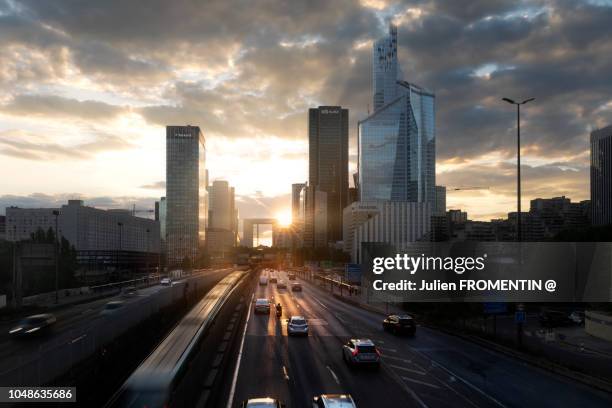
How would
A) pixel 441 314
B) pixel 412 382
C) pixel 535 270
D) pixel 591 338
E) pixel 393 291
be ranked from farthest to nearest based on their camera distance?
pixel 393 291, pixel 535 270, pixel 441 314, pixel 591 338, pixel 412 382

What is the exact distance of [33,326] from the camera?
119 feet

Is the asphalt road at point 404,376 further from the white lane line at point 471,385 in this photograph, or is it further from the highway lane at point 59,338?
the highway lane at point 59,338

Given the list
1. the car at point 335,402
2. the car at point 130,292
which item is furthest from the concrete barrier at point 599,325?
the car at point 130,292

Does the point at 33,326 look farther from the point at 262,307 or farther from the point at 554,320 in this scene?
the point at 554,320

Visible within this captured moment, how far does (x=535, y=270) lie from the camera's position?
64.6 meters

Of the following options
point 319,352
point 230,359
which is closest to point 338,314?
point 319,352

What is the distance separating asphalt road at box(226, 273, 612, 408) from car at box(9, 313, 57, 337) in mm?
14164

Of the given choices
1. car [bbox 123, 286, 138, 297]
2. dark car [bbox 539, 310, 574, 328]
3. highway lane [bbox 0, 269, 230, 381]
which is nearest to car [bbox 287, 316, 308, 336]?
highway lane [bbox 0, 269, 230, 381]

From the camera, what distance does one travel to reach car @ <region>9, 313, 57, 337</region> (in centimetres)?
3497

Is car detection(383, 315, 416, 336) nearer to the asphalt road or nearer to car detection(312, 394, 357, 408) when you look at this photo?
the asphalt road

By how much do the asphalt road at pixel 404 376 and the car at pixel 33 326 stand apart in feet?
46.5

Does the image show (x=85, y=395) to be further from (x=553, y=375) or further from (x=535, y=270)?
(x=535, y=270)

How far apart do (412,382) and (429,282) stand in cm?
3568

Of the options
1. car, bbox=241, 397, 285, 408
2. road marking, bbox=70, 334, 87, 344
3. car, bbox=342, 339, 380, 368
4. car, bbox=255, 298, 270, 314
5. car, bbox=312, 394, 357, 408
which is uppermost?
road marking, bbox=70, 334, 87, 344
